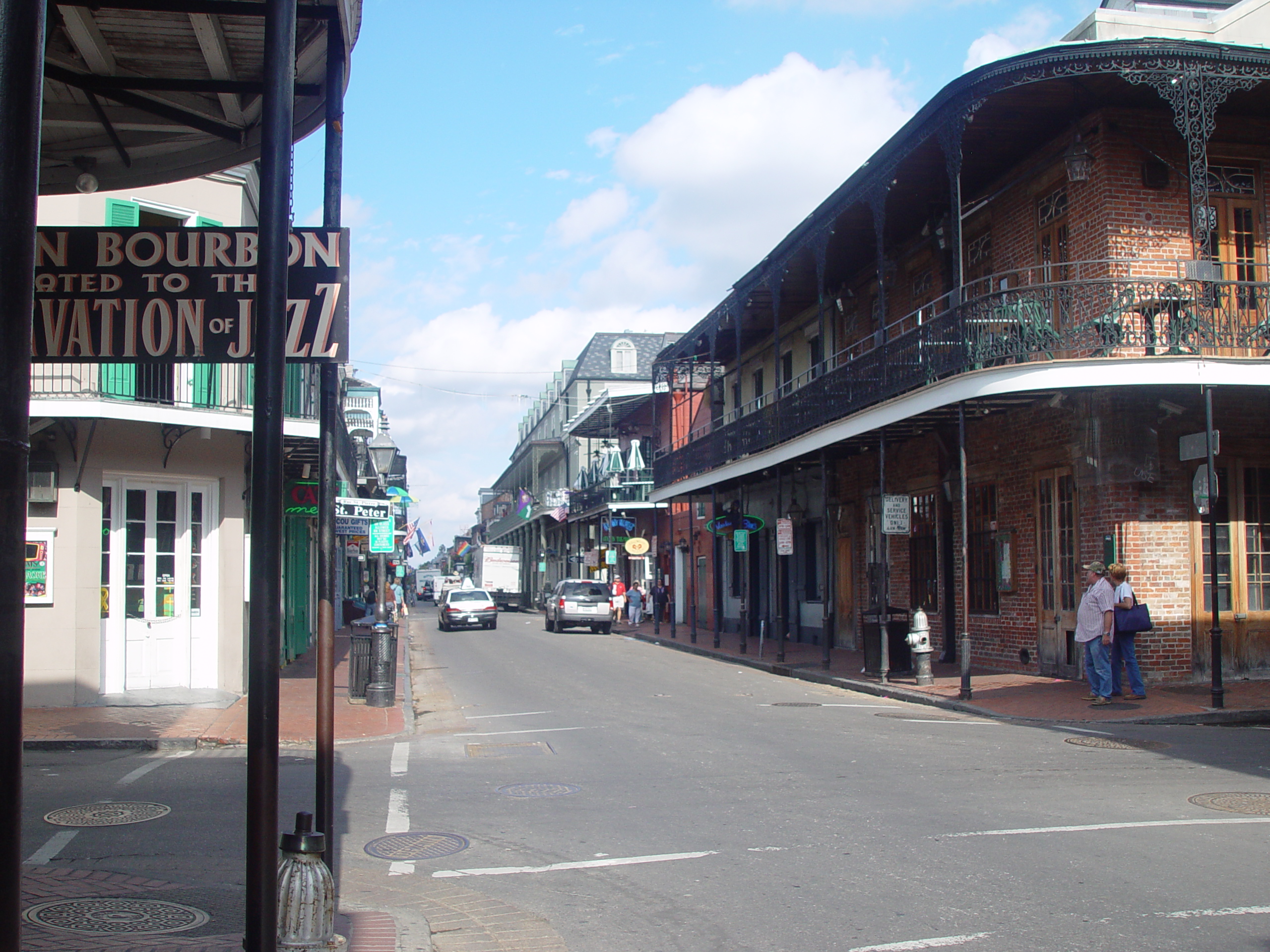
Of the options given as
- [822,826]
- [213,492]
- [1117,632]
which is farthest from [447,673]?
[822,826]

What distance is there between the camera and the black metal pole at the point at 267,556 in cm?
321

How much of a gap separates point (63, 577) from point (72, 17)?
33.5ft

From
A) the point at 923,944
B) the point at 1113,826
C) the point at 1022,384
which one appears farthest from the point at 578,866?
the point at 1022,384

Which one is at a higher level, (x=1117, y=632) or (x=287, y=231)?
(x=287, y=231)

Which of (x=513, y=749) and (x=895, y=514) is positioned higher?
(x=895, y=514)

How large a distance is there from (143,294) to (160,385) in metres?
11.1

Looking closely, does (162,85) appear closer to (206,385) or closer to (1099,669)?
(206,385)

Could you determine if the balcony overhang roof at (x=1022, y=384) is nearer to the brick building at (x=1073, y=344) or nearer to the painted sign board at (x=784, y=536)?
the brick building at (x=1073, y=344)

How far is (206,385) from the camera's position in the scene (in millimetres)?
15062

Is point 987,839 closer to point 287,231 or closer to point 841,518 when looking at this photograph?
point 287,231

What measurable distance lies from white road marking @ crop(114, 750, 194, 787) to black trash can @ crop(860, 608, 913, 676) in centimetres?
1014

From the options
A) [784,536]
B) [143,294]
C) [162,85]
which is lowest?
[784,536]

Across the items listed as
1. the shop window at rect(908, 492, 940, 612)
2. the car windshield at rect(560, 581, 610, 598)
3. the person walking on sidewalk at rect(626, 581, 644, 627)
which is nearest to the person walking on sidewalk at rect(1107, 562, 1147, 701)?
the shop window at rect(908, 492, 940, 612)

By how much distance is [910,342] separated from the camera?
16359 mm
